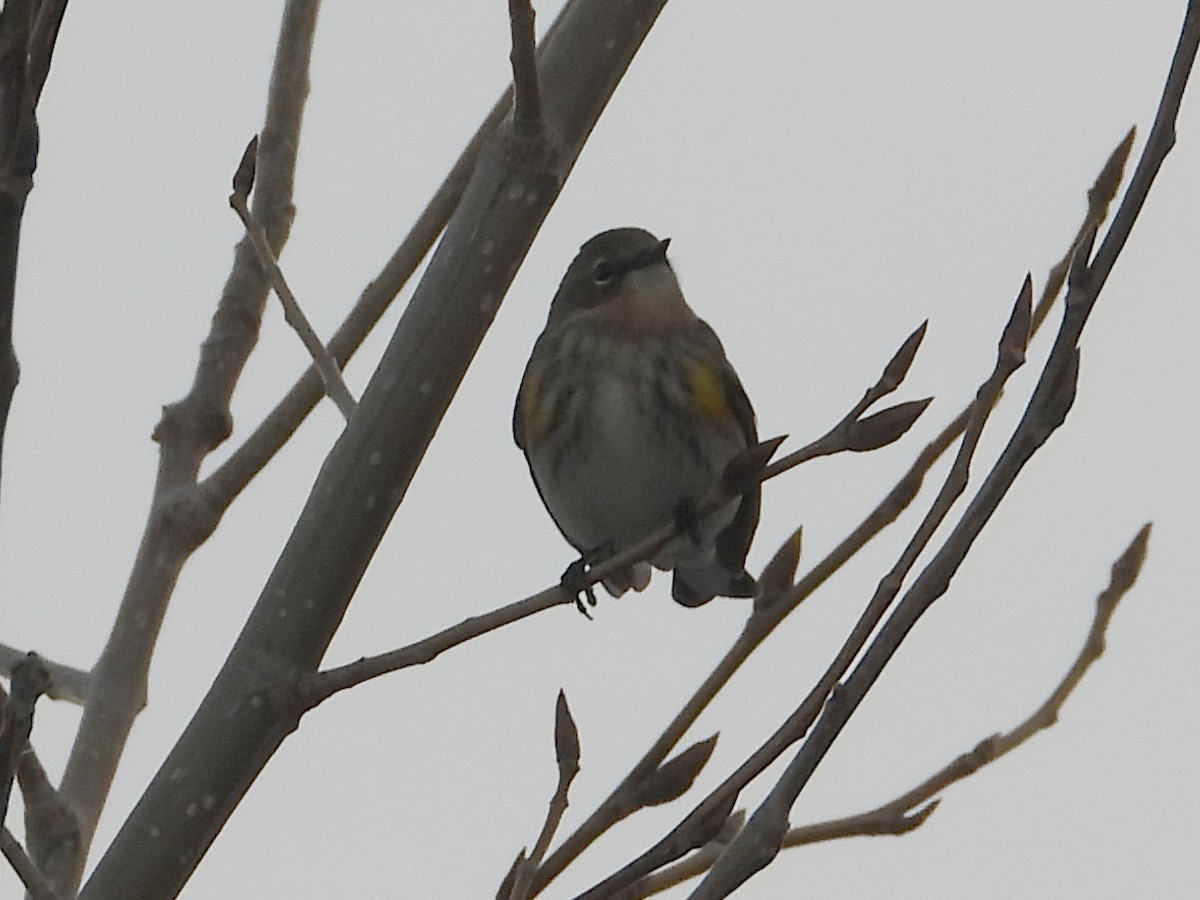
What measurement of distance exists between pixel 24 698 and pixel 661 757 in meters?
0.73

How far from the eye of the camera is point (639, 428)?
14.1 feet

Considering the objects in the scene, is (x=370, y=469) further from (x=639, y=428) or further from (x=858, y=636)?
(x=639, y=428)

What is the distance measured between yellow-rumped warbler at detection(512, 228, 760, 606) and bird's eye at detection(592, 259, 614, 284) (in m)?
0.02

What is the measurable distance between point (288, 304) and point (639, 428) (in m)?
1.35

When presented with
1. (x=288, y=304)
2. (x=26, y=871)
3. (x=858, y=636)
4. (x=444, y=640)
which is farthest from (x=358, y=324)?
(x=858, y=636)

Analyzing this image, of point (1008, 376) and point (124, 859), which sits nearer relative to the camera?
point (1008, 376)

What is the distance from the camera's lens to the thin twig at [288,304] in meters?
2.99

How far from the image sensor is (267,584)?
2385 mm

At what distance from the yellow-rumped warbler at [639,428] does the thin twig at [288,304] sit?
48.4 inches

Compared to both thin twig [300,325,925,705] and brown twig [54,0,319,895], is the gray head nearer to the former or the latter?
brown twig [54,0,319,895]

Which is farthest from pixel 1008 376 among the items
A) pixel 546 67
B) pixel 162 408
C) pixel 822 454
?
pixel 162 408

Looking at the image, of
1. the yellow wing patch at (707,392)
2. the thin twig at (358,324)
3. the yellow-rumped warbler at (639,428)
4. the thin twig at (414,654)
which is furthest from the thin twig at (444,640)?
the yellow wing patch at (707,392)

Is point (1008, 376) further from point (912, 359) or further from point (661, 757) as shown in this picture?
point (661, 757)

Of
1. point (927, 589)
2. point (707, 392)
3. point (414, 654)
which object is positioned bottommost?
point (927, 589)
